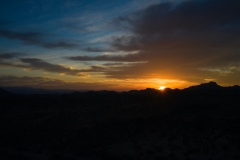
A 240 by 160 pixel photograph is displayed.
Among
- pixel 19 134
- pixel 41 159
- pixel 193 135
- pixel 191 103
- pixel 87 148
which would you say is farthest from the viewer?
pixel 191 103

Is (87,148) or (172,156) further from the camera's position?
(87,148)

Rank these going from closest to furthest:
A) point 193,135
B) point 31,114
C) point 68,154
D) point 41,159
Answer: point 41,159 → point 68,154 → point 193,135 → point 31,114

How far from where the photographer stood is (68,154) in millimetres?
19438

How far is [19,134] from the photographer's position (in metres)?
27.8

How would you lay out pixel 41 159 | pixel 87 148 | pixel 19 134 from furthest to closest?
pixel 19 134 → pixel 87 148 → pixel 41 159

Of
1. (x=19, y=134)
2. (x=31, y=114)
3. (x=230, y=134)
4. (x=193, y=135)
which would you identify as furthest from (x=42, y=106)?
(x=230, y=134)

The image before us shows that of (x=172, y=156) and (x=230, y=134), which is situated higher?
(x=230, y=134)

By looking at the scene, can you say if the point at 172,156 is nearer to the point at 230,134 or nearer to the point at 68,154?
the point at 230,134

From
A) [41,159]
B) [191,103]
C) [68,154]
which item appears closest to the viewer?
[41,159]

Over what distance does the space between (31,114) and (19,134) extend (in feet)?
59.7

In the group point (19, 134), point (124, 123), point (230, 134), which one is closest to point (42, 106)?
point (19, 134)

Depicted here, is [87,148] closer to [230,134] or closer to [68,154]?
[68,154]

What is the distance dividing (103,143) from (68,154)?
4.87 metres

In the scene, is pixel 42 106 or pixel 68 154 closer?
pixel 68 154
